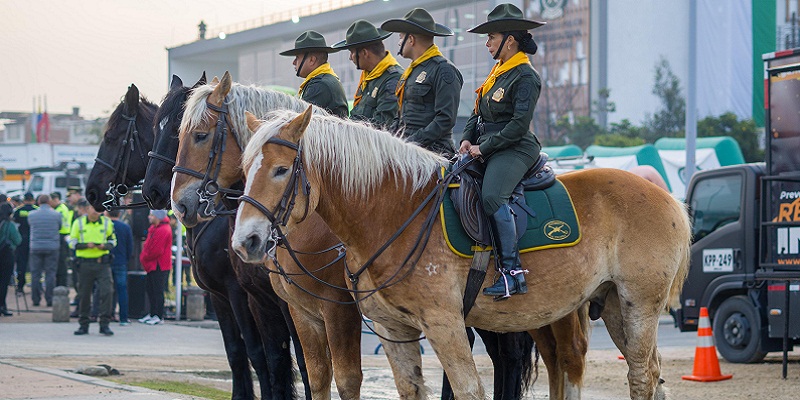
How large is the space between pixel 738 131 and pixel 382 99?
4303 cm

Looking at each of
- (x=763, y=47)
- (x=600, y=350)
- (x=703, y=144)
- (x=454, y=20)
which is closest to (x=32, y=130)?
(x=454, y=20)

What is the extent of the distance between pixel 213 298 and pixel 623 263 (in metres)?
3.68

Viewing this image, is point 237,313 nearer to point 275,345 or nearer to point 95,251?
point 275,345

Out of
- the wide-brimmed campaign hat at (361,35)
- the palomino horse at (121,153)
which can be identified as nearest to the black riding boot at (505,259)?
the wide-brimmed campaign hat at (361,35)

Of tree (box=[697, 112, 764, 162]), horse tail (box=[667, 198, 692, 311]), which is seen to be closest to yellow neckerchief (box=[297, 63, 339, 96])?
Result: horse tail (box=[667, 198, 692, 311])

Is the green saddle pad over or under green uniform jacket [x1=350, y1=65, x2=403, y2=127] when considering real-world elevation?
under

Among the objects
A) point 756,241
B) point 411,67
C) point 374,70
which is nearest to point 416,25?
point 411,67

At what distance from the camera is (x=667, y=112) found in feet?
192

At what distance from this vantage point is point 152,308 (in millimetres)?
18828

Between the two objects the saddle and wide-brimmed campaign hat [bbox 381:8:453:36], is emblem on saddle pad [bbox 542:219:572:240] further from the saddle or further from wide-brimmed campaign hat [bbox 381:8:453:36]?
wide-brimmed campaign hat [bbox 381:8:453:36]

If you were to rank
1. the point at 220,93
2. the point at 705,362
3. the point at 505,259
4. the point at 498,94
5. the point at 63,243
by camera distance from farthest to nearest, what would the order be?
the point at 63,243 → the point at 705,362 → the point at 220,93 → the point at 498,94 → the point at 505,259

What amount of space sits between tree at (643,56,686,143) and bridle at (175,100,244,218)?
163ft

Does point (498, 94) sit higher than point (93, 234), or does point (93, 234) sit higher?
point (498, 94)

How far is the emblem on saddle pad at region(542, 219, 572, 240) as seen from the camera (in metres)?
6.50
